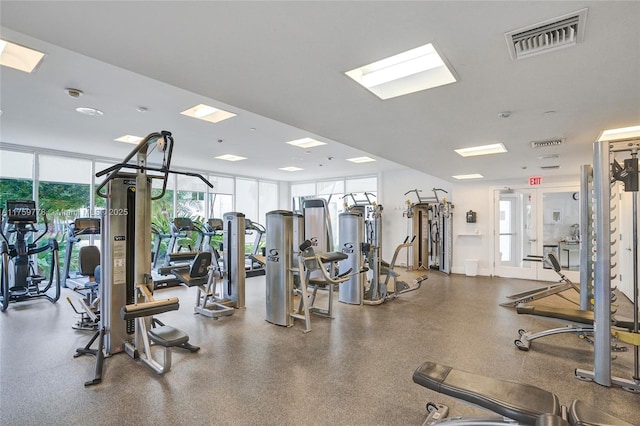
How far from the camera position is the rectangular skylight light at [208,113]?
455 cm

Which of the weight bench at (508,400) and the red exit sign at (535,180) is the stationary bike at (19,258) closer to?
the weight bench at (508,400)

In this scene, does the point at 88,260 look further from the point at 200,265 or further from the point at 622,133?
the point at 622,133

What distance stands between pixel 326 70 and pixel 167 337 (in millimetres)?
2701

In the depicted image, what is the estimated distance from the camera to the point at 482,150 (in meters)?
5.11

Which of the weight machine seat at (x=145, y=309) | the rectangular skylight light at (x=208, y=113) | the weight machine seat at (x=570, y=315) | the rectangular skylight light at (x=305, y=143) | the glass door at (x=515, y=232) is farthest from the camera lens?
the glass door at (x=515, y=232)

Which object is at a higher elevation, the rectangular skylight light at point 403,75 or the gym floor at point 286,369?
the rectangular skylight light at point 403,75

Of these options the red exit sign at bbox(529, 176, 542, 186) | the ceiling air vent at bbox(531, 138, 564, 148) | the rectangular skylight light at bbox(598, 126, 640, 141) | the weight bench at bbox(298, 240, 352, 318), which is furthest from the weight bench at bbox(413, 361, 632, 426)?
the red exit sign at bbox(529, 176, 542, 186)

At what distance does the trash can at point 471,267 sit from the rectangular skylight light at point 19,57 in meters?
9.04

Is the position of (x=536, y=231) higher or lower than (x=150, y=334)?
higher

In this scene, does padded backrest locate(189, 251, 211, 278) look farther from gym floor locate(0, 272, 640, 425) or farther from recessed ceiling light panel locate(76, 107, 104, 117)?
recessed ceiling light panel locate(76, 107, 104, 117)

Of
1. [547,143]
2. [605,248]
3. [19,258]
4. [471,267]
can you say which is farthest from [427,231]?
[19,258]

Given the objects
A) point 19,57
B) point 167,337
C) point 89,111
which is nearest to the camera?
point 167,337

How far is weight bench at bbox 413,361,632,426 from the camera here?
166cm

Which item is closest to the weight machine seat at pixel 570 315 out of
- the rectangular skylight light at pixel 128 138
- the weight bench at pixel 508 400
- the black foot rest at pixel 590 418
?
the weight bench at pixel 508 400
